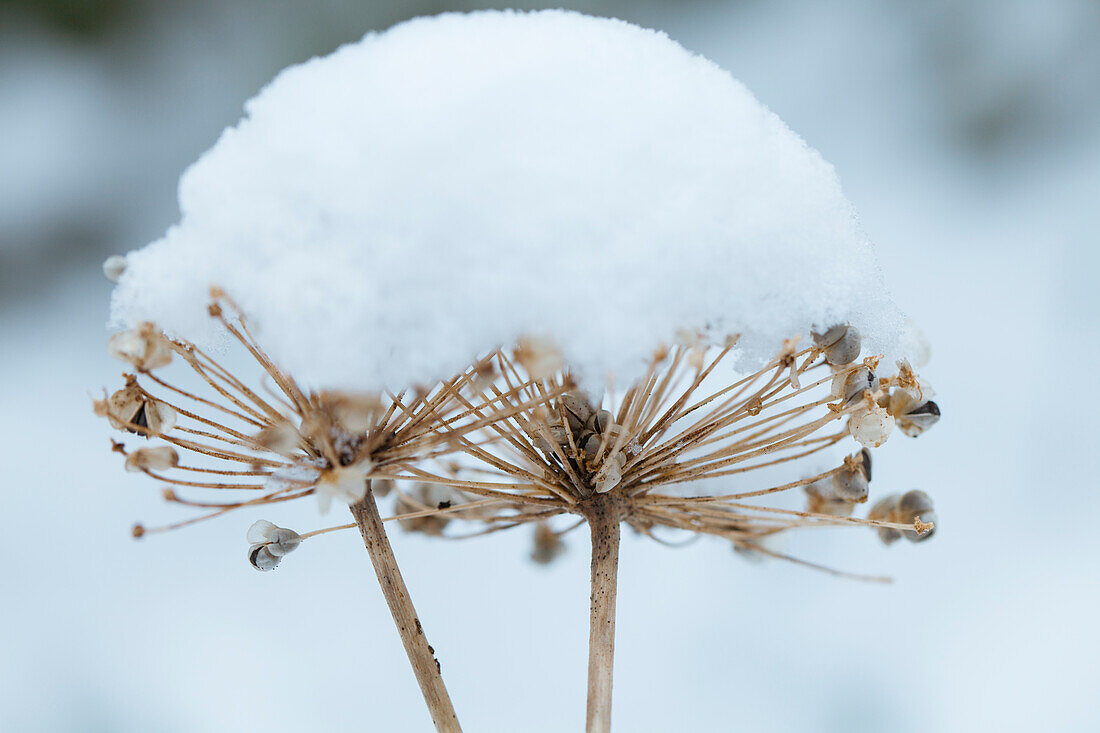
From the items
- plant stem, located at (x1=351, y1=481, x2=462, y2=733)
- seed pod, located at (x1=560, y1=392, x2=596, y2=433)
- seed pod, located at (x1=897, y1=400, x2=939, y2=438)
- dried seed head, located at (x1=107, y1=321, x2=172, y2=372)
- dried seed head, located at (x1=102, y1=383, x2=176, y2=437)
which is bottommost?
plant stem, located at (x1=351, y1=481, x2=462, y2=733)

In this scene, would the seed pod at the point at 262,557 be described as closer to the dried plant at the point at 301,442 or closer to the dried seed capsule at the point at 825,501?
the dried plant at the point at 301,442

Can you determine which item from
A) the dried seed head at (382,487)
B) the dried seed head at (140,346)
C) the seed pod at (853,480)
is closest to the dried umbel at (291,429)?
the dried seed head at (140,346)

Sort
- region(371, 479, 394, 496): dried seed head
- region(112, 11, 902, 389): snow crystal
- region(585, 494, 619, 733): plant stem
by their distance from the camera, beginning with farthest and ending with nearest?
region(371, 479, 394, 496): dried seed head
region(585, 494, 619, 733): plant stem
region(112, 11, 902, 389): snow crystal

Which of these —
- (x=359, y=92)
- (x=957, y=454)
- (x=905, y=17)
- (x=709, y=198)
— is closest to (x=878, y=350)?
(x=709, y=198)

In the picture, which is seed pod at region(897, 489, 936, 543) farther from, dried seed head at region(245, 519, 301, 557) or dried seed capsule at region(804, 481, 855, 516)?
dried seed head at region(245, 519, 301, 557)

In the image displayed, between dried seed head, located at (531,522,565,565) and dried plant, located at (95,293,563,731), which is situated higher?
dried seed head, located at (531,522,565,565)

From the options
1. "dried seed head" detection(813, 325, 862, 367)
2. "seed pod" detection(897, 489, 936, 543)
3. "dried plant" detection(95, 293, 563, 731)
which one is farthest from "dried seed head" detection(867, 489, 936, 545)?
"dried plant" detection(95, 293, 563, 731)

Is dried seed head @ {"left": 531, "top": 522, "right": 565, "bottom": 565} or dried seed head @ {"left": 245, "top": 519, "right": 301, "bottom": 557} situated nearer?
dried seed head @ {"left": 245, "top": 519, "right": 301, "bottom": 557}
